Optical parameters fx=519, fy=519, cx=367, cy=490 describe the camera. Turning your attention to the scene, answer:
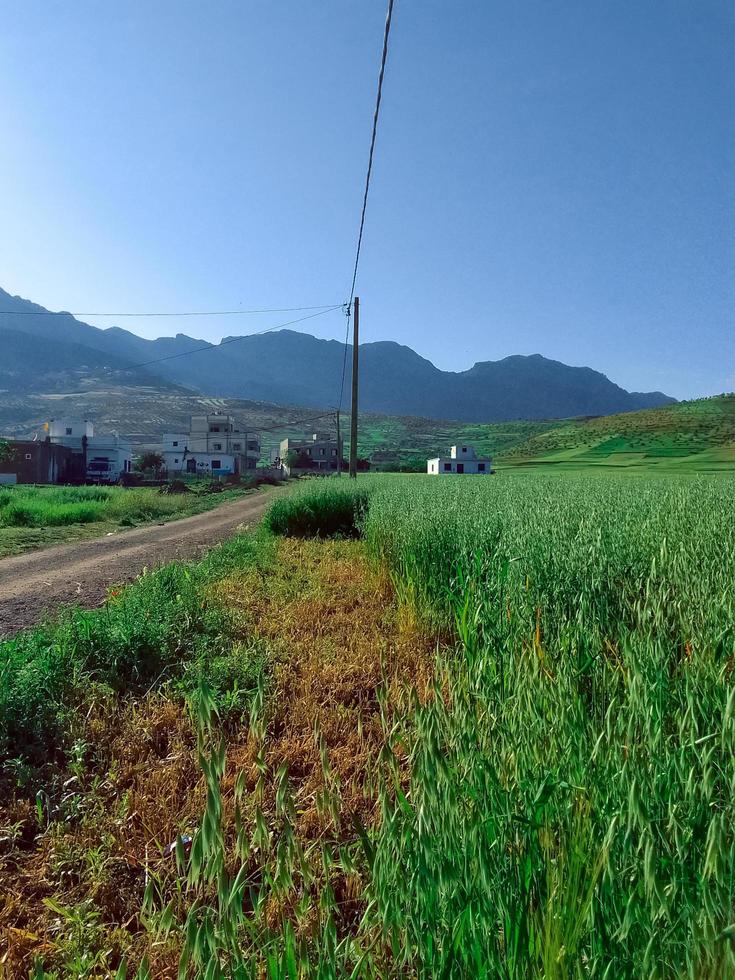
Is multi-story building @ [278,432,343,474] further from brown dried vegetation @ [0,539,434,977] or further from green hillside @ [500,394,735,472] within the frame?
brown dried vegetation @ [0,539,434,977]

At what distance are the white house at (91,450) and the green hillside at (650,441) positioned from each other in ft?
160

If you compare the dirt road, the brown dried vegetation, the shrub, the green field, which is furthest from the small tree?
the brown dried vegetation

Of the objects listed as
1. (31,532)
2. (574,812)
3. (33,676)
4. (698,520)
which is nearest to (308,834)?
→ (574,812)

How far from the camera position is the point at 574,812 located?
1.15m

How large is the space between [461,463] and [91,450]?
159 feet

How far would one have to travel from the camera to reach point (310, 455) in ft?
292

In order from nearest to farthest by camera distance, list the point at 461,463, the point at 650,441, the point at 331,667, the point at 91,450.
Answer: the point at 331,667
the point at 650,441
the point at 91,450
the point at 461,463

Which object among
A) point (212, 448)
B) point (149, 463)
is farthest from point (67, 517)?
point (212, 448)

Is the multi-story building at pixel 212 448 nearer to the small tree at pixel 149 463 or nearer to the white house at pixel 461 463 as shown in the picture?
the small tree at pixel 149 463

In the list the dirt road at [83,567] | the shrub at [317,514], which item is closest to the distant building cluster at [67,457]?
the dirt road at [83,567]

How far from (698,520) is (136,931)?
4.65 metres

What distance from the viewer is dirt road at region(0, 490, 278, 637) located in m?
5.88

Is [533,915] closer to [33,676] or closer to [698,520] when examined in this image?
[33,676]

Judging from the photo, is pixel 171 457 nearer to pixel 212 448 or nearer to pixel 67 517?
pixel 212 448
